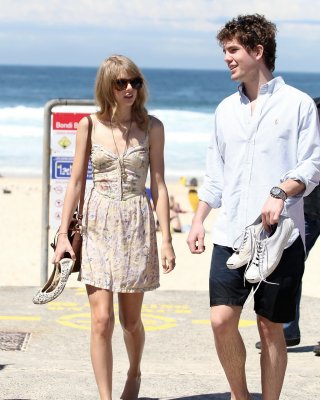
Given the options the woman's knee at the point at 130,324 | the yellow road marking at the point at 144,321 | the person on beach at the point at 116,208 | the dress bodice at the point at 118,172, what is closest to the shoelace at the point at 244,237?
the person on beach at the point at 116,208

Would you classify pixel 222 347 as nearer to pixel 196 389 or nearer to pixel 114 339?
pixel 196 389

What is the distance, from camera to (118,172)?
196 inches

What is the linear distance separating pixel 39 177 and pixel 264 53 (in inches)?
827

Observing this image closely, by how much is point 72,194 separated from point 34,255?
706 cm

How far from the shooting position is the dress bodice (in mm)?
4973

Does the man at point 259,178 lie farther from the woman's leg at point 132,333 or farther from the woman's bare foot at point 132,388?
the woman's bare foot at point 132,388

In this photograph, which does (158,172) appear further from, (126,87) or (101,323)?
(101,323)

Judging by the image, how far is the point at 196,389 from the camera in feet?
18.1

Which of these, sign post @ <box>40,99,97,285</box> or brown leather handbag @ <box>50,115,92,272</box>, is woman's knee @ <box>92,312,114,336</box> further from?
sign post @ <box>40,99,97,285</box>

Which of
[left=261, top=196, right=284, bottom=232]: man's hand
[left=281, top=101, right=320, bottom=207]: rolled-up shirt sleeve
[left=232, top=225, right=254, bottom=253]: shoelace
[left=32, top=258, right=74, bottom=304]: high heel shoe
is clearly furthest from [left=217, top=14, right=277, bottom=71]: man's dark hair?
[left=32, top=258, right=74, bottom=304]: high heel shoe

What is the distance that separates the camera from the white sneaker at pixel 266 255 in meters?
4.39

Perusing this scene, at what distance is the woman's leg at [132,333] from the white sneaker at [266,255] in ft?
2.65

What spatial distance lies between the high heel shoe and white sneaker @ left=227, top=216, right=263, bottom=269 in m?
0.82

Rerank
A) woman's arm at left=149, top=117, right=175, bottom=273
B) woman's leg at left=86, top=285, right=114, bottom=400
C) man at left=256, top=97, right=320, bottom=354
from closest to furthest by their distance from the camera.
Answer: woman's leg at left=86, top=285, right=114, bottom=400 < woman's arm at left=149, top=117, right=175, bottom=273 < man at left=256, top=97, right=320, bottom=354
